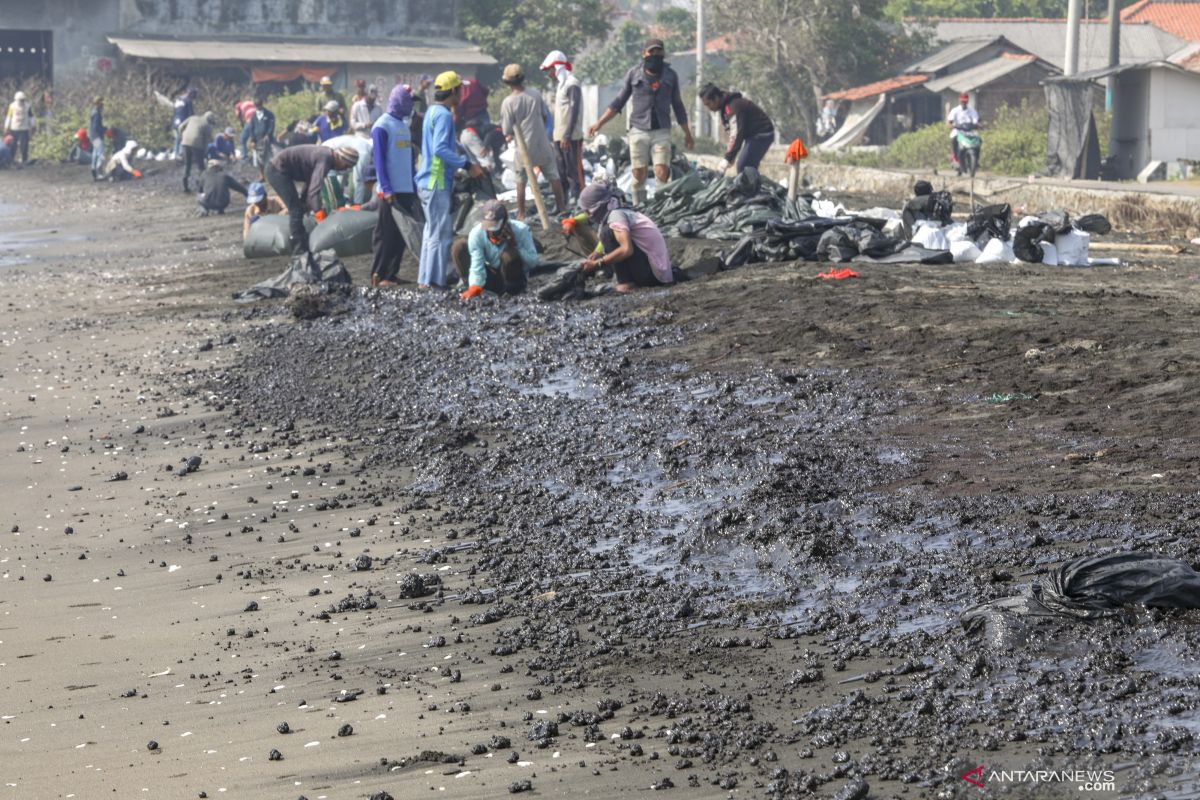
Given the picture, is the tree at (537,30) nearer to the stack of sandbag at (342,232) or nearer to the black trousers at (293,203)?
the stack of sandbag at (342,232)

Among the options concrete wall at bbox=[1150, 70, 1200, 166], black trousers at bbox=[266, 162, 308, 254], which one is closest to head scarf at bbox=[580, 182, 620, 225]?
black trousers at bbox=[266, 162, 308, 254]

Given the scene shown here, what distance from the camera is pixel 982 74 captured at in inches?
1524

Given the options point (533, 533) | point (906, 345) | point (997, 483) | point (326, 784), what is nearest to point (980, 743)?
point (326, 784)

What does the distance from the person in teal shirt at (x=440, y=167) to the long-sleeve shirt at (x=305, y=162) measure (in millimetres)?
1282

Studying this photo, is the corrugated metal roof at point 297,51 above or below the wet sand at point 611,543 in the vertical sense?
above

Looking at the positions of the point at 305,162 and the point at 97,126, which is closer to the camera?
the point at 305,162

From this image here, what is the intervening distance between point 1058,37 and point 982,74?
9.34 metres

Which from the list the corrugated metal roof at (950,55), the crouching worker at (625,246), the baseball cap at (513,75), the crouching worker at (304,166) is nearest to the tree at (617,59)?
the corrugated metal roof at (950,55)

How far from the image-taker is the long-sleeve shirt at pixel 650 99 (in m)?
14.2

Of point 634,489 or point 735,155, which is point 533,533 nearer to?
point 634,489

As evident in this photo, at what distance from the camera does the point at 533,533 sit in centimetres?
646

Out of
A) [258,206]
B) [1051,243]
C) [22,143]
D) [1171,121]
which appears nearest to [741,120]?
[1051,243]

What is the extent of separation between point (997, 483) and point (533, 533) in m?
1.88

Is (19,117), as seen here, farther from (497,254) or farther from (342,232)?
(497,254)
